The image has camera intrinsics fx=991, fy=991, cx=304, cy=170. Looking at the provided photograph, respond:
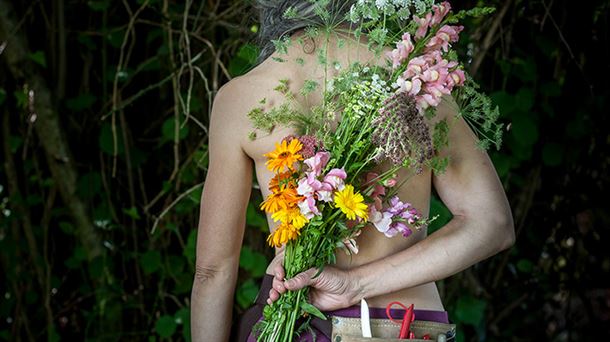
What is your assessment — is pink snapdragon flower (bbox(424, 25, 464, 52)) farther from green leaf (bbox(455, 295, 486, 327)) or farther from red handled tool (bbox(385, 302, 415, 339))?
green leaf (bbox(455, 295, 486, 327))

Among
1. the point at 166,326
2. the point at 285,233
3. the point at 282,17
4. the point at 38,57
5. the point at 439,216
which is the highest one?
the point at 282,17

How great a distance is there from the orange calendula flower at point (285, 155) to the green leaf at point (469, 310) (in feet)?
6.70

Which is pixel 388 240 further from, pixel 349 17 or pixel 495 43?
pixel 495 43

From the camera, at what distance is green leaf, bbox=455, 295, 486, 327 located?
3.46 metres

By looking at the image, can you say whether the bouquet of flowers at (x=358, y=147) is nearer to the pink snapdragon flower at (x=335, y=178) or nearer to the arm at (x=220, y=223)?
the pink snapdragon flower at (x=335, y=178)

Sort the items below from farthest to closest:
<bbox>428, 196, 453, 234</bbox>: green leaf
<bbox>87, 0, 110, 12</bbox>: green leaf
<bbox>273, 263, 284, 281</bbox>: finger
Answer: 1. <bbox>87, 0, 110, 12</bbox>: green leaf
2. <bbox>428, 196, 453, 234</bbox>: green leaf
3. <bbox>273, 263, 284, 281</bbox>: finger

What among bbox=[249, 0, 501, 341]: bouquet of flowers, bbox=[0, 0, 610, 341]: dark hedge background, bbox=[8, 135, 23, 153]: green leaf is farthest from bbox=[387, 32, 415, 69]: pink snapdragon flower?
bbox=[8, 135, 23, 153]: green leaf

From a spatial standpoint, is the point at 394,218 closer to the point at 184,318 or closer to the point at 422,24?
the point at 422,24

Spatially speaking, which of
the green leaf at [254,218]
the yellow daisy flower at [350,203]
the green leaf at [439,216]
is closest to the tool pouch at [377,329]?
the yellow daisy flower at [350,203]

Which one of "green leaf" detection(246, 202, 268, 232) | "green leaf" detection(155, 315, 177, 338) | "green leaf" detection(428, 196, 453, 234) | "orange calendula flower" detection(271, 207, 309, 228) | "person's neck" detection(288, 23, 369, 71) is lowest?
"green leaf" detection(155, 315, 177, 338)

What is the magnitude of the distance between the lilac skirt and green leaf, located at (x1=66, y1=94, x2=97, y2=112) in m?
1.89

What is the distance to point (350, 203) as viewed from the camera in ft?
5.11

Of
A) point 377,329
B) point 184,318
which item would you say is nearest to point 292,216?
point 377,329

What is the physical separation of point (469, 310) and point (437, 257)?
5.99ft
